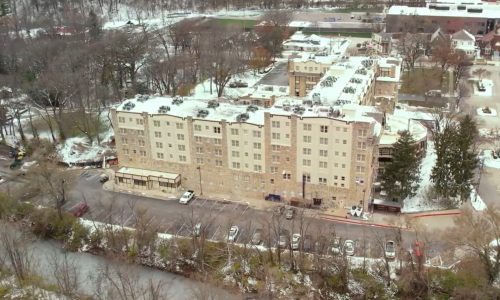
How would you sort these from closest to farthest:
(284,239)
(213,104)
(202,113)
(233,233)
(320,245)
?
(320,245), (284,239), (233,233), (202,113), (213,104)

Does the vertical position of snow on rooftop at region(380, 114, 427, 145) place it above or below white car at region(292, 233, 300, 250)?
above

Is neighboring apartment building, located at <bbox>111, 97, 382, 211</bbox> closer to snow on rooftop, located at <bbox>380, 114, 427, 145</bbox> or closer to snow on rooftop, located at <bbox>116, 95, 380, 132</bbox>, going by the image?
snow on rooftop, located at <bbox>116, 95, 380, 132</bbox>

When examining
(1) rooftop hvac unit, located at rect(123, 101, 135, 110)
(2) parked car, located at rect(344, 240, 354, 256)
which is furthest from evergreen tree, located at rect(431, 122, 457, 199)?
(1) rooftop hvac unit, located at rect(123, 101, 135, 110)

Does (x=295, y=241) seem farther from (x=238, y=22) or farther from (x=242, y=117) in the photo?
(x=238, y=22)

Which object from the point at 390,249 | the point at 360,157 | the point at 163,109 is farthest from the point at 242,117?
the point at 390,249

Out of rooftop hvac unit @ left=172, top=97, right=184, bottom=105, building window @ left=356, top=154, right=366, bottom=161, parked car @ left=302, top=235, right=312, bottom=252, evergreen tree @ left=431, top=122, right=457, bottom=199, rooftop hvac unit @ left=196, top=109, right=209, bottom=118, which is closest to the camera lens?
parked car @ left=302, top=235, right=312, bottom=252

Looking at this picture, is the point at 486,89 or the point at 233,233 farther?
the point at 486,89
